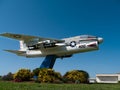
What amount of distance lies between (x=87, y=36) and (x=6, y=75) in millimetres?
14281

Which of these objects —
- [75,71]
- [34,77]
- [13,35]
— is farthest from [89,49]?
[13,35]

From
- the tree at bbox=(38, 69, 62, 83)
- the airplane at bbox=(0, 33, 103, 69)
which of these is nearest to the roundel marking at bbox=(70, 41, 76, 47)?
the airplane at bbox=(0, 33, 103, 69)

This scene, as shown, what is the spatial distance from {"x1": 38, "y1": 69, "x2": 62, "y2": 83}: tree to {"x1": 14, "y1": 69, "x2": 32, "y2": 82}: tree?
2.64 m

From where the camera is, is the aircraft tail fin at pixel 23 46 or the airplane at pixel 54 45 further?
the aircraft tail fin at pixel 23 46

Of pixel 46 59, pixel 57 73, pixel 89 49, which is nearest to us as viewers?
pixel 57 73

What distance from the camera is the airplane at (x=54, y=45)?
131 feet

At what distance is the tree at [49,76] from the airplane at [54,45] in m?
6.35

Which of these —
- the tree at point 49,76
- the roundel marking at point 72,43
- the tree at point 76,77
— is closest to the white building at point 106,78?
the roundel marking at point 72,43

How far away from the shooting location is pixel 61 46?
4062cm

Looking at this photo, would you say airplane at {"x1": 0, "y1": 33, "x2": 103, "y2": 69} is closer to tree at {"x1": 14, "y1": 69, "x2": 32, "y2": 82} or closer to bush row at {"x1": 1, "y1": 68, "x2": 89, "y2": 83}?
bush row at {"x1": 1, "y1": 68, "x2": 89, "y2": 83}

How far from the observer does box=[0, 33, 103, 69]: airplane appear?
3984 centimetres

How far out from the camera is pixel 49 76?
3350 cm

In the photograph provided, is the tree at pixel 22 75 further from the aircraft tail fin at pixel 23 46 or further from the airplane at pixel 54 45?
the aircraft tail fin at pixel 23 46

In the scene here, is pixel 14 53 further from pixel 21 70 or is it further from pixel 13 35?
pixel 21 70
